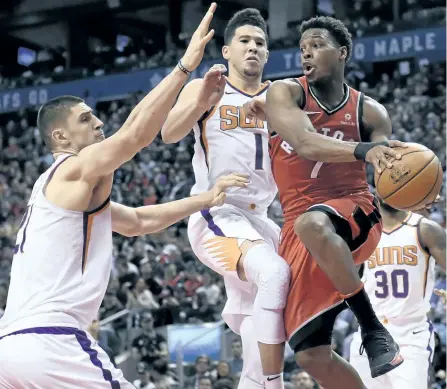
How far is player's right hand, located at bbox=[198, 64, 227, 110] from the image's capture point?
4793mm

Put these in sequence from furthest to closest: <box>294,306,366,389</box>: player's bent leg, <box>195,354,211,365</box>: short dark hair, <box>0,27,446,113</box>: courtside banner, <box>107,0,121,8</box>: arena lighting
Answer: <box>107,0,121,8</box>: arena lighting
<box>0,27,446,113</box>: courtside banner
<box>195,354,211,365</box>: short dark hair
<box>294,306,366,389</box>: player's bent leg

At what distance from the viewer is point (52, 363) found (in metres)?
4.06

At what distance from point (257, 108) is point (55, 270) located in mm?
1621

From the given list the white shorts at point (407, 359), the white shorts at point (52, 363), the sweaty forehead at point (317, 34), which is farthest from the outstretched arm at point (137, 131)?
the white shorts at point (407, 359)

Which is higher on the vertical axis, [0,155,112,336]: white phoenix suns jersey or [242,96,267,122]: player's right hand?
[242,96,267,122]: player's right hand

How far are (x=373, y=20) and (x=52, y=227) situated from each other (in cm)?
1718

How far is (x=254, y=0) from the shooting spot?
25.2 meters

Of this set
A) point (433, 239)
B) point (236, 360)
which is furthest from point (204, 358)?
point (433, 239)

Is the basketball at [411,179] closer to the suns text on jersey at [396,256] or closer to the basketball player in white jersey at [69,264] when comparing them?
the basketball player in white jersey at [69,264]

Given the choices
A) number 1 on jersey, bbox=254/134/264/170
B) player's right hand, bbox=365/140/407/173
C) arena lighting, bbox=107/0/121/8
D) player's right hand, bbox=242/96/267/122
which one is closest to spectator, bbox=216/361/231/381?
number 1 on jersey, bbox=254/134/264/170

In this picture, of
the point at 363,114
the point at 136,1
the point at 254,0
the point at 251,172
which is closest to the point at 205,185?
the point at 251,172

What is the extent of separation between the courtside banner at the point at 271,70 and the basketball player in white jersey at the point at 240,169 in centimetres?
1380

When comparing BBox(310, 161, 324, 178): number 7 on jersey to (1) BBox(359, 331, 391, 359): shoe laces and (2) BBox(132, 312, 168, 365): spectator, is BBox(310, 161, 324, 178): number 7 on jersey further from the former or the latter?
(2) BBox(132, 312, 168, 365): spectator

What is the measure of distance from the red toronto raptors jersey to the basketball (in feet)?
1.67
